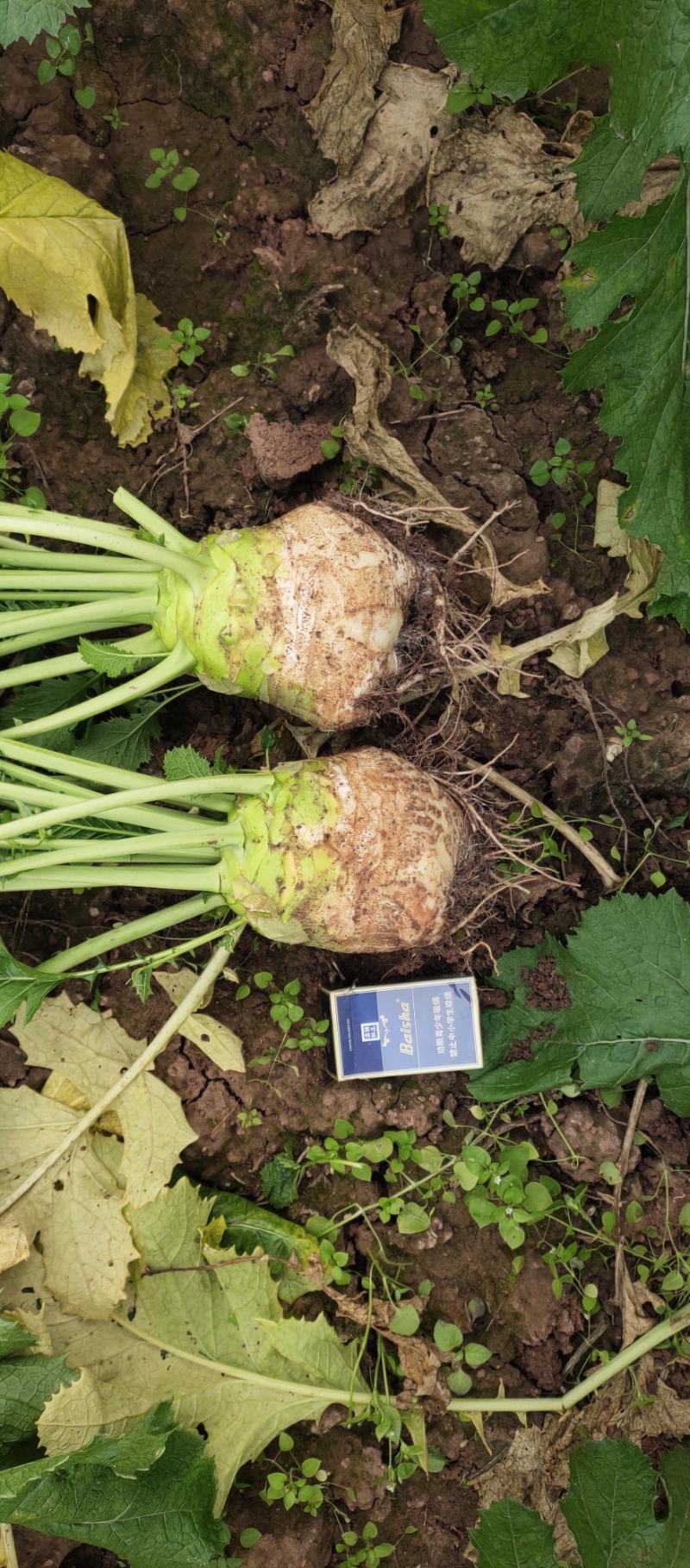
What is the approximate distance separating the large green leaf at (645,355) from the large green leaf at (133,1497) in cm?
254

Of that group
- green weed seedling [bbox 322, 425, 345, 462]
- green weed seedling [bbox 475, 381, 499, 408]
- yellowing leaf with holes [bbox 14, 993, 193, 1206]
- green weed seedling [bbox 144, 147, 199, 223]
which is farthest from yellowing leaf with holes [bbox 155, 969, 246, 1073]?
green weed seedling [bbox 144, 147, 199, 223]

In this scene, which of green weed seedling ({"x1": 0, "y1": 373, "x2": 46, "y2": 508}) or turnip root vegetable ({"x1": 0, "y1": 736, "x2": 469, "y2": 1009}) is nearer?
turnip root vegetable ({"x1": 0, "y1": 736, "x2": 469, "y2": 1009})

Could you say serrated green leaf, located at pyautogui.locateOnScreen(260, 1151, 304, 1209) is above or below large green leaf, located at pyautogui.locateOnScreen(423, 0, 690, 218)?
below

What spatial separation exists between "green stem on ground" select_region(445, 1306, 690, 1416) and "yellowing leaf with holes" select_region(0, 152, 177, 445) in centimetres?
306

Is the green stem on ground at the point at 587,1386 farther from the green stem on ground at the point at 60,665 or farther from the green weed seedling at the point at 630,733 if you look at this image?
the green stem on ground at the point at 60,665

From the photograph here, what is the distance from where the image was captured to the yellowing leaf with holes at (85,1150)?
2.78 m

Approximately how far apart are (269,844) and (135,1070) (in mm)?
818

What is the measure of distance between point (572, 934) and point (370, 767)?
85cm

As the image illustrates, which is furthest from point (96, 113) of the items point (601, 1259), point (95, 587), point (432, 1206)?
point (601, 1259)

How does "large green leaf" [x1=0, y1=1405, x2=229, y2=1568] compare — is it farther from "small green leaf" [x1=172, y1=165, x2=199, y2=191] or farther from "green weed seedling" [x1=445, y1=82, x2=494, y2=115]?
"green weed seedling" [x1=445, y1=82, x2=494, y2=115]

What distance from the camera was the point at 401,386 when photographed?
10.2ft

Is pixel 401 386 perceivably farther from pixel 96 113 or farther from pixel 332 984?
pixel 332 984

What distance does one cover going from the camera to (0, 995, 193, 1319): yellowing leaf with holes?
2.78m

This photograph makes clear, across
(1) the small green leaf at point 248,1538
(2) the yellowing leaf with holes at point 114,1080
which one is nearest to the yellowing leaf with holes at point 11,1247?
(2) the yellowing leaf with holes at point 114,1080
